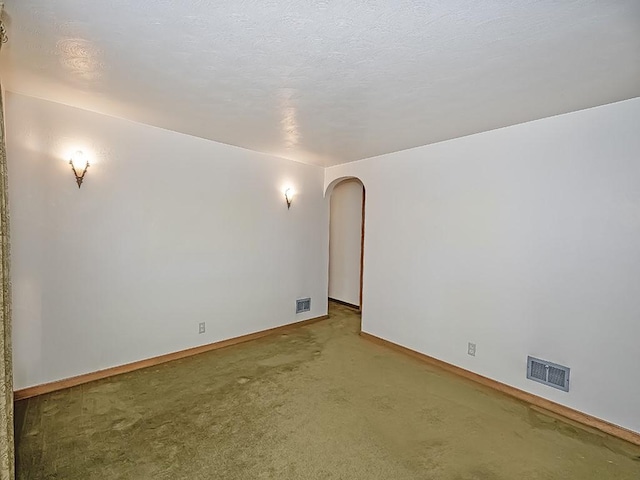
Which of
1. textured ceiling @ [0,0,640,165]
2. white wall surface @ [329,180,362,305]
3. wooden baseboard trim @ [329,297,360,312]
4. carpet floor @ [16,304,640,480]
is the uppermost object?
textured ceiling @ [0,0,640,165]

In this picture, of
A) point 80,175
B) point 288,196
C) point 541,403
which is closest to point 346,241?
point 288,196

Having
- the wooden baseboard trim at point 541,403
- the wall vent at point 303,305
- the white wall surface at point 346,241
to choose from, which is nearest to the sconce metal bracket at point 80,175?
the wall vent at point 303,305

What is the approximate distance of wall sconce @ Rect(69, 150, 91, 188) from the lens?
273 cm

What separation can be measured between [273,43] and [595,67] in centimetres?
194

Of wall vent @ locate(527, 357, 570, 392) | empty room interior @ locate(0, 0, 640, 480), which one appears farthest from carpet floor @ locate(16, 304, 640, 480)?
wall vent @ locate(527, 357, 570, 392)

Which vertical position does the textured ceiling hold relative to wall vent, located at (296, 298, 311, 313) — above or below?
above

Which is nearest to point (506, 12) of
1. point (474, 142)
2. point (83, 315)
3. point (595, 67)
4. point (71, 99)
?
point (595, 67)

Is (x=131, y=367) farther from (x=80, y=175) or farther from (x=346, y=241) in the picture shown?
(x=346, y=241)

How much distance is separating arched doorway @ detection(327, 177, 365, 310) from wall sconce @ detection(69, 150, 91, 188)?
3603 millimetres

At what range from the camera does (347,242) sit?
5.97 m

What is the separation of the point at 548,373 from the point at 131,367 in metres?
3.87

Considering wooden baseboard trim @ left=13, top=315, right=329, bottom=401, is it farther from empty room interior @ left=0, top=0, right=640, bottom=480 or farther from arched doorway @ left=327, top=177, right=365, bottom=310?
arched doorway @ left=327, top=177, right=365, bottom=310

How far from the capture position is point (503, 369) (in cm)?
292

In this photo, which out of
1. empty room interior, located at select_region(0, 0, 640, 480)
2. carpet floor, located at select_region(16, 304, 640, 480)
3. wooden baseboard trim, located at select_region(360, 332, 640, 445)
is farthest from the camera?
wooden baseboard trim, located at select_region(360, 332, 640, 445)
